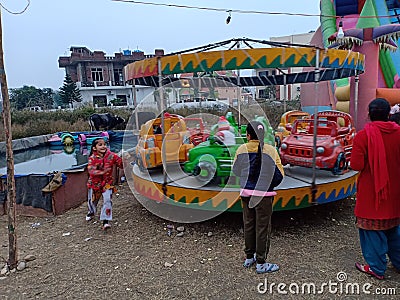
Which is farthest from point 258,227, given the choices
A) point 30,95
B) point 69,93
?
point 30,95

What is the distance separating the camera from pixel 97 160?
4496mm

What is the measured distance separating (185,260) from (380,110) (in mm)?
2392

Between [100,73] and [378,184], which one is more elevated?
[100,73]

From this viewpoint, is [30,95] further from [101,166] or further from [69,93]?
[101,166]

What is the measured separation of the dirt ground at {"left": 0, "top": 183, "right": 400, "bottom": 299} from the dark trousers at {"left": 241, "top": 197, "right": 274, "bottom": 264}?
8.6 inches

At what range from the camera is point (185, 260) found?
11.5ft

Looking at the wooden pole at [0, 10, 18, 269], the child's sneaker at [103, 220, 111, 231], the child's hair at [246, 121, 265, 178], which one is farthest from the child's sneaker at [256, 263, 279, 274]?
the wooden pole at [0, 10, 18, 269]

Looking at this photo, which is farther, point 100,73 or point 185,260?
point 100,73

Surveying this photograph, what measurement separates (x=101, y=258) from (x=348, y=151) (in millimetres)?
3728

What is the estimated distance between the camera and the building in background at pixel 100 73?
107 ft

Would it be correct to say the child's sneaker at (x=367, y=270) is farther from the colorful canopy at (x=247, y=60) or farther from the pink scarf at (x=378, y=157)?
the colorful canopy at (x=247, y=60)

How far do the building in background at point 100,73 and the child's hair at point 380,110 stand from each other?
30.6 meters

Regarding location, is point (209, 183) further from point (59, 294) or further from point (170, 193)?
point (59, 294)

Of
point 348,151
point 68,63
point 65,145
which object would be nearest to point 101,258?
point 348,151
